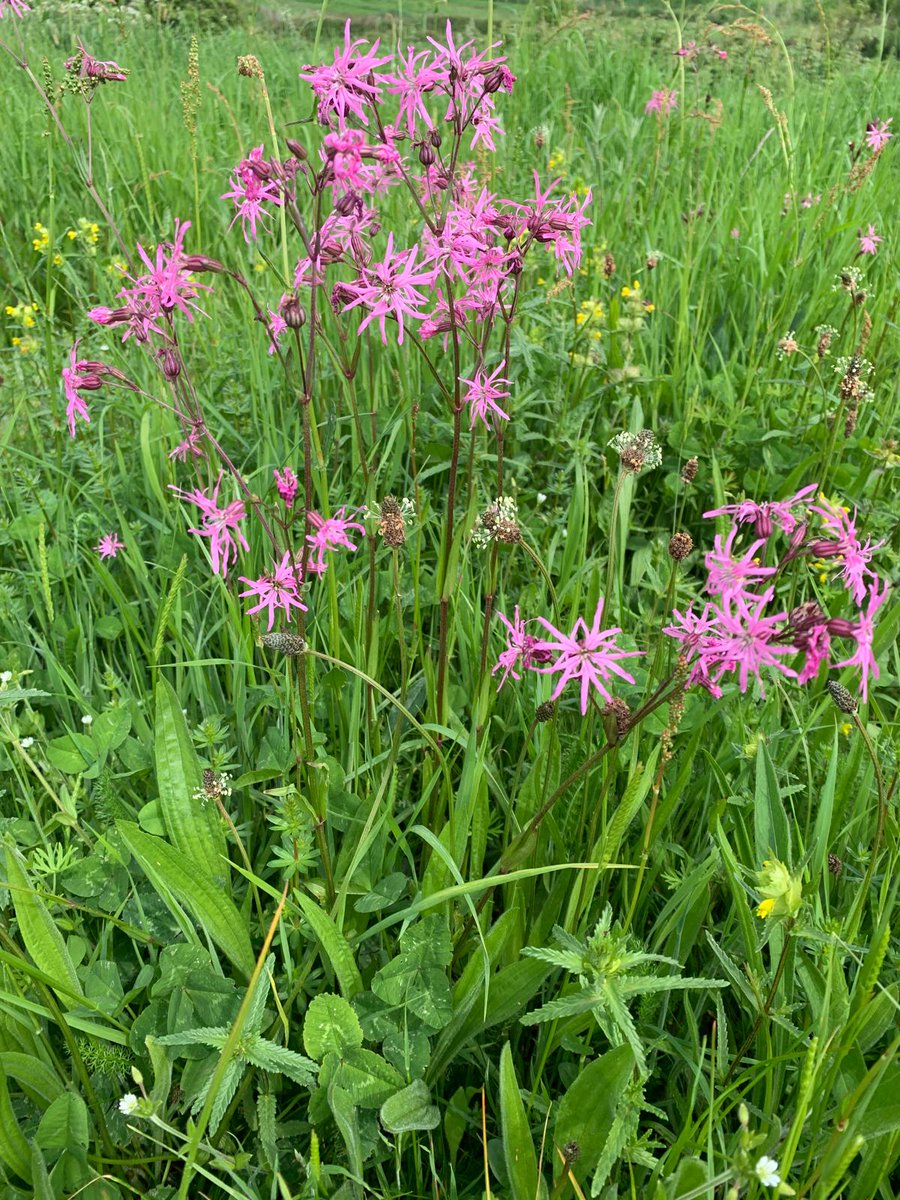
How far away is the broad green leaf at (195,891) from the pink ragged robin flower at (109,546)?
1.06 m

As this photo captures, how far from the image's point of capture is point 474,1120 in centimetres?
138

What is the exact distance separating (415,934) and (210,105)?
564 cm

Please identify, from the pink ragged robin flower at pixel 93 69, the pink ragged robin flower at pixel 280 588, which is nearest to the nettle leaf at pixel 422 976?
the pink ragged robin flower at pixel 280 588

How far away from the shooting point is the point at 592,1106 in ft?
4.09

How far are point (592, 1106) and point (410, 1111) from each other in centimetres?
27

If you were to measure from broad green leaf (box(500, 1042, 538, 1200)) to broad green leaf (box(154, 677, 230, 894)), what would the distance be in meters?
0.62

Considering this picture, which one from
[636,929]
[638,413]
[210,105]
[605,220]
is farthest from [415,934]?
[210,105]

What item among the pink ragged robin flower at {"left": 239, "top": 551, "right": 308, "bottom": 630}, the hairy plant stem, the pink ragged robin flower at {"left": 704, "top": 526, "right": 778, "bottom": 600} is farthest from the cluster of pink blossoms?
the pink ragged robin flower at {"left": 239, "top": 551, "right": 308, "bottom": 630}

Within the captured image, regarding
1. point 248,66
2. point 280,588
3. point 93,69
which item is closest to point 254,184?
point 248,66

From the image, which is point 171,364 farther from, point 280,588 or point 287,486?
point 280,588

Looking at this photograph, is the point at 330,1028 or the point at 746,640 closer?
the point at 746,640

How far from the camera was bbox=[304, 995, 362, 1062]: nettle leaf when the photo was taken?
1318mm

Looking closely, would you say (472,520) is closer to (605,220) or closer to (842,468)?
(842,468)

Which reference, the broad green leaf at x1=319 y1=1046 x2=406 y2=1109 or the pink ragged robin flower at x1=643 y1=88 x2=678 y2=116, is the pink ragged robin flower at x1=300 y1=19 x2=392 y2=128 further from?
the pink ragged robin flower at x1=643 y1=88 x2=678 y2=116
